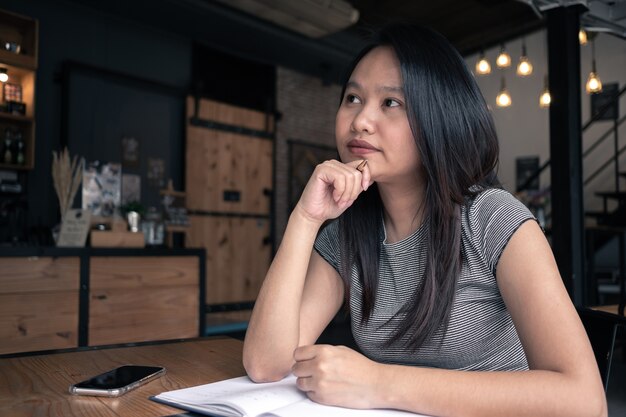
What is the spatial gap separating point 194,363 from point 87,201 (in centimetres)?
509

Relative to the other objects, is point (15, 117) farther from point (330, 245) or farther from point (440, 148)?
point (440, 148)

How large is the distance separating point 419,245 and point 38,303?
2884mm

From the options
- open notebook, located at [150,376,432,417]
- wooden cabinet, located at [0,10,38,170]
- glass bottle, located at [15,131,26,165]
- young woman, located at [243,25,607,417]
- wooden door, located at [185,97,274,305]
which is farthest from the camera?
wooden door, located at [185,97,274,305]

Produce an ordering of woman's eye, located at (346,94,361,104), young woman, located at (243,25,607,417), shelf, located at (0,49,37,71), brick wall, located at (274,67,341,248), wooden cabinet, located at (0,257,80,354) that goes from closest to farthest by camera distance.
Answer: young woman, located at (243,25,607,417) → woman's eye, located at (346,94,361,104) → wooden cabinet, located at (0,257,80,354) → shelf, located at (0,49,37,71) → brick wall, located at (274,67,341,248)

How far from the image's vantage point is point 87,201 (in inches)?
228

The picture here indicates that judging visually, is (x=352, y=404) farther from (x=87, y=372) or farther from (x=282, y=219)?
(x=282, y=219)

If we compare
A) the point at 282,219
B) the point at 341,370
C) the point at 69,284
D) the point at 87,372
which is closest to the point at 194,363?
the point at 87,372

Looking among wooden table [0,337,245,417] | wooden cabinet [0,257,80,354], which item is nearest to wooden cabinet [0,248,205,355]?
wooden cabinet [0,257,80,354]

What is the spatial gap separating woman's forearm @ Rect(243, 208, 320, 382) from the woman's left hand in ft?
0.68

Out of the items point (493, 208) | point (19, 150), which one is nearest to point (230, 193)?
point (19, 150)

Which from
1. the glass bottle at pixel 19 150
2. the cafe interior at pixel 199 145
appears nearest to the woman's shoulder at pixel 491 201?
the cafe interior at pixel 199 145

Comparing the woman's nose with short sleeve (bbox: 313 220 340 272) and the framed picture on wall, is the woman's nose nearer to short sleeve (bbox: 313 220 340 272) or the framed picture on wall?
short sleeve (bbox: 313 220 340 272)

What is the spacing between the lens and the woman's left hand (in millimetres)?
867

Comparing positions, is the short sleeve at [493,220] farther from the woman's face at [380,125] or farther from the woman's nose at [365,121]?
the woman's nose at [365,121]
